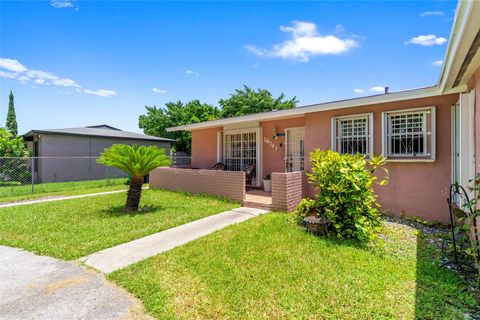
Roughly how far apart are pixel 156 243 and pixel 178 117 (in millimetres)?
21185

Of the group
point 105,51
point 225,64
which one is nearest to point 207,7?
point 105,51

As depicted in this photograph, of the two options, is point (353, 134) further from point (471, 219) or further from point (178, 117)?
point (178, 117)

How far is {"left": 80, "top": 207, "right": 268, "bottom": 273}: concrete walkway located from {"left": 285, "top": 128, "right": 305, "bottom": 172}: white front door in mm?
3210

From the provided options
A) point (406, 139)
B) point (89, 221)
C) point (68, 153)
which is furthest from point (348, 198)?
point (68, 153)

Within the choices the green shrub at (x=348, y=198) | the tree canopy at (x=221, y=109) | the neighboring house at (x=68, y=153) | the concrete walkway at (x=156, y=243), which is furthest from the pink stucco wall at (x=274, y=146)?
the tree canopy at (x=221, y=109)

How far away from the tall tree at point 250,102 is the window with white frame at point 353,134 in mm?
16360

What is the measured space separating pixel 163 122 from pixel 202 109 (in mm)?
4306

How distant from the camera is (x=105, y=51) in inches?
428

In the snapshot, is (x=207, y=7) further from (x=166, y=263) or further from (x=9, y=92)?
(x=9, y=92)

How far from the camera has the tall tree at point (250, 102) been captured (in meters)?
23.4

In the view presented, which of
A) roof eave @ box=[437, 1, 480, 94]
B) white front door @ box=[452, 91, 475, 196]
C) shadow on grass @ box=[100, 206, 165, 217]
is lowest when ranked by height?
shadow on grass @ box=[100, 206, 165, 217]

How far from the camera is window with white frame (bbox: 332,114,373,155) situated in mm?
6688

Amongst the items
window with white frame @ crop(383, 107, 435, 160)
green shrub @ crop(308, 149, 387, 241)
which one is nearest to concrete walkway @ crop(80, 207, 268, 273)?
green shrub @ crop(308, 149, 387, 241)

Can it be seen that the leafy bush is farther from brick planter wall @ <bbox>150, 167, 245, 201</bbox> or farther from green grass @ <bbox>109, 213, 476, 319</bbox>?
brick planter wall @ <bbox>150, 167, 245, 201</bbox>
